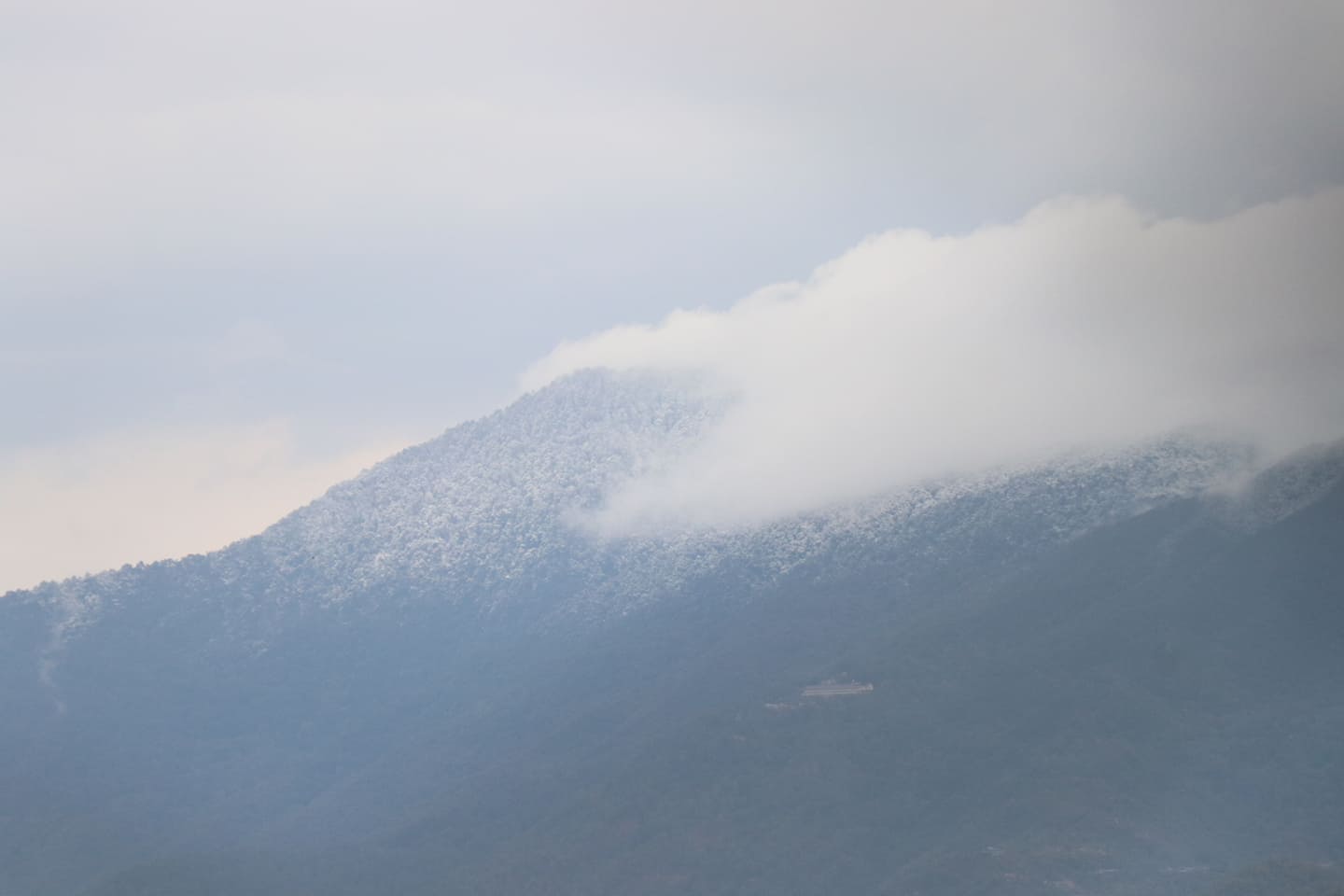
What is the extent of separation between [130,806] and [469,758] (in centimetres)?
2886

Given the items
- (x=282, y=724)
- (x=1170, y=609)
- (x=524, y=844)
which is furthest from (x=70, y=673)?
(x=1170, y=609)

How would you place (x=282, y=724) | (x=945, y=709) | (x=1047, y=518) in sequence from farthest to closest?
(x=282, y=724) → (x=1047, y=518) → (x=945, y=709)

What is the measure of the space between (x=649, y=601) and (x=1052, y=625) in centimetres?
4630

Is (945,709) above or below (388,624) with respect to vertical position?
below

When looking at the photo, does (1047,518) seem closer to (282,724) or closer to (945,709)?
(945,709)

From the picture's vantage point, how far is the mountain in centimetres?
12862

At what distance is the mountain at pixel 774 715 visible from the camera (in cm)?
12862

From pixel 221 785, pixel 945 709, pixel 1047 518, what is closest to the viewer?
pixel 945 709

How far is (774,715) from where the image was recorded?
149 metres

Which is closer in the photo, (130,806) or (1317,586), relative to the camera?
(1317,586)

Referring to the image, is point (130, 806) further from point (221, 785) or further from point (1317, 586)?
point (1317, 586)

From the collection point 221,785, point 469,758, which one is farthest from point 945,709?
point 221,785

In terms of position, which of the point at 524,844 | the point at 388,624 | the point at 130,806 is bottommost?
the point at 524,844

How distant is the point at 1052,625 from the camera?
149m
